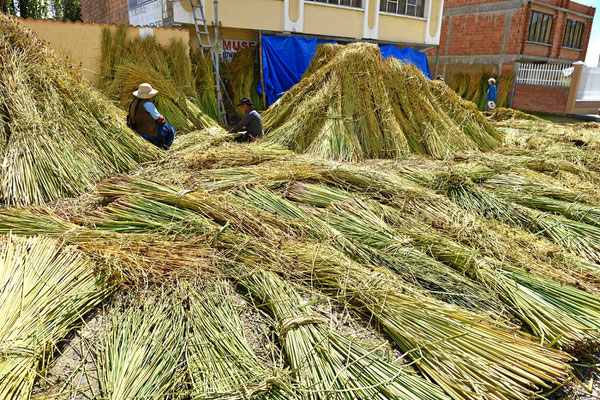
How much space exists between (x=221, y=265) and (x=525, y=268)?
2.12 m

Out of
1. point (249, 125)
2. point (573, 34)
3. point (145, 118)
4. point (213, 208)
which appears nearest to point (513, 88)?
point (573, 34)

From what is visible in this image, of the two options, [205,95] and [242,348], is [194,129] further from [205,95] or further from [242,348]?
[242,348]

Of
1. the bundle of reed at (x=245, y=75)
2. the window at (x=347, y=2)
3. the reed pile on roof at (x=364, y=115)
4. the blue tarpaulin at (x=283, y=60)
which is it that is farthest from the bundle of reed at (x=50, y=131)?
the window at (x=347, y=2)

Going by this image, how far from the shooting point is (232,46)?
1011 centimetres

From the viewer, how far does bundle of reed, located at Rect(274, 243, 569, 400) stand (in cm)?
177

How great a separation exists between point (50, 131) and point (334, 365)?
370cm

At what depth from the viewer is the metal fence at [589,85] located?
15.1 metres

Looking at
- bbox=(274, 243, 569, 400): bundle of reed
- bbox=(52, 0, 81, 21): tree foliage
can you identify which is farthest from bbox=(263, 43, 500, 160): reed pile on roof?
bbox=(52, 0, 81, 21): tree foliage

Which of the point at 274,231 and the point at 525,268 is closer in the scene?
the point at 525,268

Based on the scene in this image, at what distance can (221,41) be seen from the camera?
930 cm

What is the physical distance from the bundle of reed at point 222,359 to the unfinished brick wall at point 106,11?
1156 centimetres

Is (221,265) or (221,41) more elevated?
(221,41)

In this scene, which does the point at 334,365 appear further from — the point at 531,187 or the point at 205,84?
the point at 205,84

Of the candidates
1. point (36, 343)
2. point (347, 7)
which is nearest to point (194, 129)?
point (36, 343)
